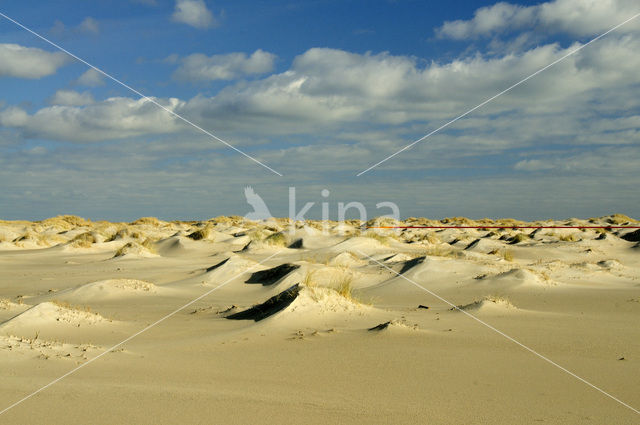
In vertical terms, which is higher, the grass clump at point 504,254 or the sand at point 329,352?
the sand at point 329,352

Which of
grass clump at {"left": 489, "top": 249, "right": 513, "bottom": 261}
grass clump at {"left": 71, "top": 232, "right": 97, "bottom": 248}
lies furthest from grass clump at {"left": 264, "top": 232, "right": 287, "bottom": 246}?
grass clump at {"left": 489, "top": 249, "right": 513, "bottom": 261}

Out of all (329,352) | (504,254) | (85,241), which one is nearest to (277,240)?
(85,241)

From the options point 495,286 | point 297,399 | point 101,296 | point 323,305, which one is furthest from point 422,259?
point 297,399

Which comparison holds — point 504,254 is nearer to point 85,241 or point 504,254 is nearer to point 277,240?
point 277,240

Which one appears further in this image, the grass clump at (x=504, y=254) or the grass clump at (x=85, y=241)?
the grass clump at (x=85, y=241)

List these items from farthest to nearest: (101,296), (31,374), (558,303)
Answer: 1. (101,296)
2. (558,303)
3. (31,374)

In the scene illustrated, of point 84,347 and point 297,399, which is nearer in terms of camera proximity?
point 297,399

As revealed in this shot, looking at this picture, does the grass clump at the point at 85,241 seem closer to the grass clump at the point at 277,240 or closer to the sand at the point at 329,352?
the grass clump at the point at 277,240

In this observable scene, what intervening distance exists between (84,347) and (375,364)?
10.6 ft

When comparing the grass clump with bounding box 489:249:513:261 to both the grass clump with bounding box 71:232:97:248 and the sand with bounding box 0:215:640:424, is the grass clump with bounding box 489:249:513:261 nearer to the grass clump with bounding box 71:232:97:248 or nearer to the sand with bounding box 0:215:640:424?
the sand with bounding box 0:215:640:424

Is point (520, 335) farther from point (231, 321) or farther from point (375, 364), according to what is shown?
point (231, 321)

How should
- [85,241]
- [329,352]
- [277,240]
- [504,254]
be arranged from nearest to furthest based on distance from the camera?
[329,352] < [504,254] < [277,240] < [85,241]

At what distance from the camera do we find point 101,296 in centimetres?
1083

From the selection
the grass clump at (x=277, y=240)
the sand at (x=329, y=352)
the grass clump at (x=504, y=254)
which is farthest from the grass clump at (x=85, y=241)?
the grass clump at (x=504, y=254)
